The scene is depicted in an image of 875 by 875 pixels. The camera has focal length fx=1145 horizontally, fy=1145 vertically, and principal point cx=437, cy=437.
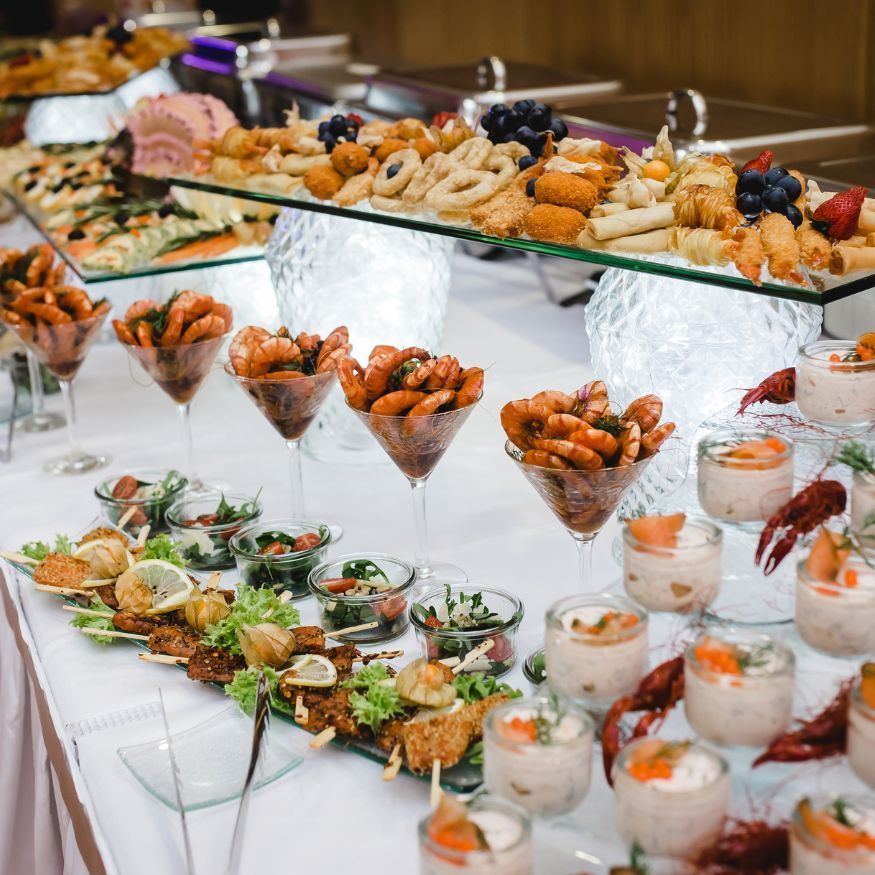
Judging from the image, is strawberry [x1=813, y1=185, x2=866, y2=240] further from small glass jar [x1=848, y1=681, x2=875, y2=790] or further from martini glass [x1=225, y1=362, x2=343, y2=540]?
martini glass [x1=225, y1=362, x2=343, y2=540]

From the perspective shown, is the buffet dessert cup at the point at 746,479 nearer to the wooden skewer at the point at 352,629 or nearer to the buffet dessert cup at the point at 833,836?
the buffet dessert cup at the point at 833,836

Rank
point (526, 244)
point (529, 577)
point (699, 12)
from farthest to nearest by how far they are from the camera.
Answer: point (699, 12) < point (529, 577) < point (526, 244)

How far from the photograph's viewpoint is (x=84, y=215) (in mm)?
3068

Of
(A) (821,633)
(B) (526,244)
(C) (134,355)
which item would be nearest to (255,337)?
(C) (134,355)

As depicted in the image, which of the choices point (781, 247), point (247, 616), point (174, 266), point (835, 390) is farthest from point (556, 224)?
point (174, 266)

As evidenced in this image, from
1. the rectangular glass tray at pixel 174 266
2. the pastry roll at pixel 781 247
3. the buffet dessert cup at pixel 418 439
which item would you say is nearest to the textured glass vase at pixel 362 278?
the rectangular glass tray at pixel 174 266

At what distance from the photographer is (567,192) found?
158 cm

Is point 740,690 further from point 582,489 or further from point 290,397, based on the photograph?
point 290,397

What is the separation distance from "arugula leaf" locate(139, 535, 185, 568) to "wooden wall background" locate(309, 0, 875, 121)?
2290 millimetres

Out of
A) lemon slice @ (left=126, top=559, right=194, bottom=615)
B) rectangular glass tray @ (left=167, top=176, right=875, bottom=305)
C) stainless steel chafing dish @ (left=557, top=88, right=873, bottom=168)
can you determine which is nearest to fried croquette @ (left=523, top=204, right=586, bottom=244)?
rectangular glass tray @ (left=167, top=176, right=875, bottom=305)

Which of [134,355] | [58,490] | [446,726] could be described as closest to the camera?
[446,726]

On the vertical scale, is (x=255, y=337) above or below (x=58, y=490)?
above

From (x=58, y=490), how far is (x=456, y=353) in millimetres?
1064

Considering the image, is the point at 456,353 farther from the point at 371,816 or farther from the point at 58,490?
the point at 371,816
